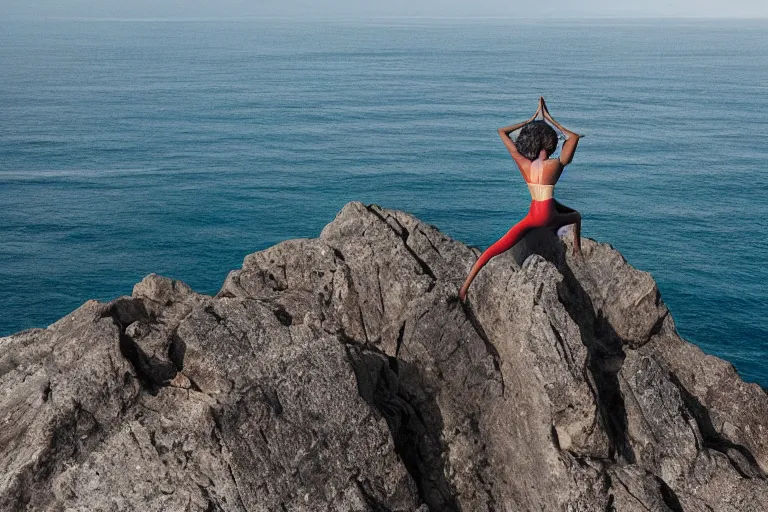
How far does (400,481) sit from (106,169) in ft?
368

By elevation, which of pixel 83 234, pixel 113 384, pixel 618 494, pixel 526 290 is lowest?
pixel 83 234

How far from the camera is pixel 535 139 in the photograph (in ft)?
75.7

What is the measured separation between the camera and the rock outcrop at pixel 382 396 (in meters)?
18.6

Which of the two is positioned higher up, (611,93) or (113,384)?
(113,384)

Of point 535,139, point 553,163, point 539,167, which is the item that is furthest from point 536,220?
point 535,139

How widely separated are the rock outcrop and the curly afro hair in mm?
2398

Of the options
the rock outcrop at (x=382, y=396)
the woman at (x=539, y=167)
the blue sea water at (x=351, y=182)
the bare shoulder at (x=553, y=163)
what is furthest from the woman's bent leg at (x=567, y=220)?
the blue sea water at (x=351, y=182)

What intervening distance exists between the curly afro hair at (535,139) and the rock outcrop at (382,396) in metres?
2.40

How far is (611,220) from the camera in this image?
98.4 meters

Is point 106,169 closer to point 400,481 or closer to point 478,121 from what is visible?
point 478,121

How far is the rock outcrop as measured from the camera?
18.6m

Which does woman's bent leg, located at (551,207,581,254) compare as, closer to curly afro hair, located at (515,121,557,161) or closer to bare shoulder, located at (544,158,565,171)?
bare shoulder, located at (544,158,565,171)

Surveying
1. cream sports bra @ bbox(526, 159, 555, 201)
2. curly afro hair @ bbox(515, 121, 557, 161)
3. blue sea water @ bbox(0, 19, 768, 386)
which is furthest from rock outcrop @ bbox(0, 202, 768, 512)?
blue sea water @ bbox(0, 19, 768, 386)

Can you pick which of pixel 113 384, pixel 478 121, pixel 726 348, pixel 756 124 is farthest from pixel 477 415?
pixel 756 124
